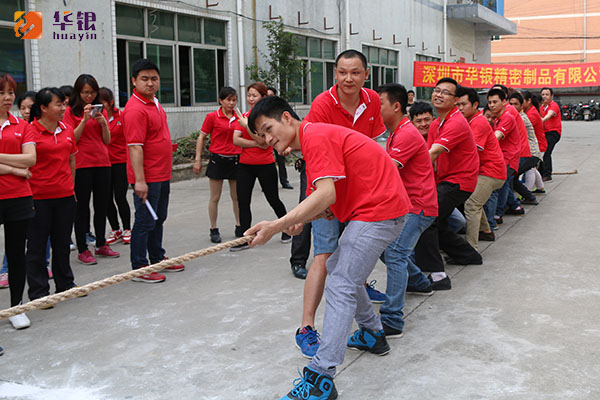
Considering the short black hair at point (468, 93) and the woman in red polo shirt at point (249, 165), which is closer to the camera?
the short black hair at point (468, 93)

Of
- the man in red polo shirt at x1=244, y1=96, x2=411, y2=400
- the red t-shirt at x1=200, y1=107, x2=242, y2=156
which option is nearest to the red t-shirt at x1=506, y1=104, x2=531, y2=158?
the red t-shirt at x1=200, y1=107, x2=242, y2=156

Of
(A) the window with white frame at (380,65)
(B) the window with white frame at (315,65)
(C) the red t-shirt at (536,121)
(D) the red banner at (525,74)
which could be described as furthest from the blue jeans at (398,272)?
(D) the red banner at (525,74)

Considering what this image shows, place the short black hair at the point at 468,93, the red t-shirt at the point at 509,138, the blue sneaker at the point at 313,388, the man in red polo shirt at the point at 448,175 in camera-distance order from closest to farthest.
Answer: the blue sneaker at the point at 313,388 < the man in red polo shirt at the point at 448,175 < the short black hair at the point at 468,93 < the red t-shirt at the point at 509,138

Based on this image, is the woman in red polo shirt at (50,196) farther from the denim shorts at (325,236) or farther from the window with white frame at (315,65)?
the window with white frame at (315,65)

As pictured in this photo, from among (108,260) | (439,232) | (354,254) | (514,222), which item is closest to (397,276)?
(354,254)

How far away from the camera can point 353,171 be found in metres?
2.92

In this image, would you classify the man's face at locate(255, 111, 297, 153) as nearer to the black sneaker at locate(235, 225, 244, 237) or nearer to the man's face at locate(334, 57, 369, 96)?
the man's face at locate(334, 57, 369, 96)

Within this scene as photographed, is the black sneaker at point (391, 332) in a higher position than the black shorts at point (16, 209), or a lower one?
lower

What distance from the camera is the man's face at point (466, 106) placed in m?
5.62

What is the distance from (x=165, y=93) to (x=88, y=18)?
7.88 ft

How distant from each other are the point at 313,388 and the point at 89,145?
3797mm

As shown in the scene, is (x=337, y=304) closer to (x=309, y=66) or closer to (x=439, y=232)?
(x=439, y=232)

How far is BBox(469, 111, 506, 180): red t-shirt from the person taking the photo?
5703 mm

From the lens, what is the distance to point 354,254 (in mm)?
2959
